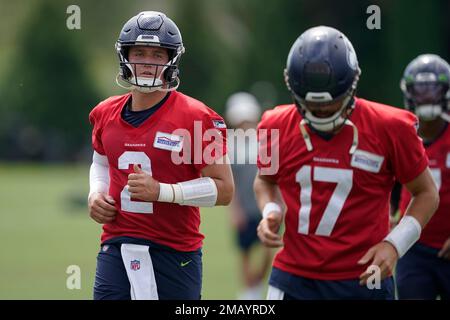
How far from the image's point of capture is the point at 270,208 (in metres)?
5.39

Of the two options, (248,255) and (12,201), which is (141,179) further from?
(12,201)

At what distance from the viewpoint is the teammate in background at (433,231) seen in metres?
6.32

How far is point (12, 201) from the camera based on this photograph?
2550 cm

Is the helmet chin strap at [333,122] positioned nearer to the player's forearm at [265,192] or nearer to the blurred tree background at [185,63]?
the player's forearm at [265,192]

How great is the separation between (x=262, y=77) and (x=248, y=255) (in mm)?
29924

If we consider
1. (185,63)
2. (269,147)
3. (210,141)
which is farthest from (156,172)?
(185,63)

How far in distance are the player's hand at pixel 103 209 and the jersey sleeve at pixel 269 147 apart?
0.92m

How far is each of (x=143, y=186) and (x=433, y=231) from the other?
8.00 feet

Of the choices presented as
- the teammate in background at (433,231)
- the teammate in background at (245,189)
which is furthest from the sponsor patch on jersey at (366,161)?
the teammate in background at (245,189)

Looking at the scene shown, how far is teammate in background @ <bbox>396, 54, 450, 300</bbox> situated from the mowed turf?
149 inches

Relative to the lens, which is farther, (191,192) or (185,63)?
(185,63)

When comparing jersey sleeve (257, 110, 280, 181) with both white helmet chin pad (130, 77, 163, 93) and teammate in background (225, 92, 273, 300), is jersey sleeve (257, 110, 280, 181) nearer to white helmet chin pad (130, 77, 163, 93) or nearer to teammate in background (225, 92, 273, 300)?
white helmet chin pad (130, 77, 163, 93)

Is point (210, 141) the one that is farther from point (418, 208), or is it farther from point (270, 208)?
point (418, 208)

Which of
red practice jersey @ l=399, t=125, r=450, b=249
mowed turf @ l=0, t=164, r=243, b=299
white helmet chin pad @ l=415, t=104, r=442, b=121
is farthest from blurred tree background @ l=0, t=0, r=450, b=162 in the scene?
red practice jersey @ l=399, t=125, r=450, b=249
